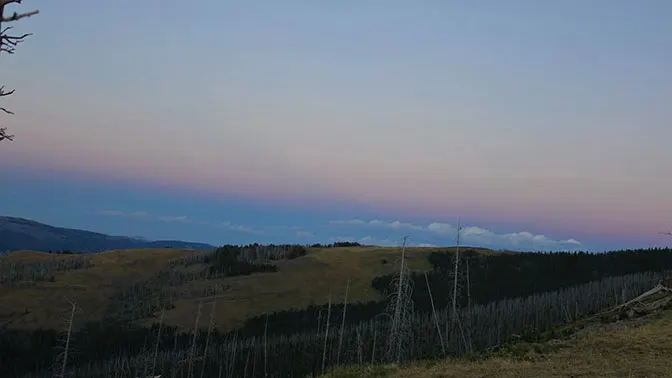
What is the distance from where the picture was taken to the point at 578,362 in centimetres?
2431

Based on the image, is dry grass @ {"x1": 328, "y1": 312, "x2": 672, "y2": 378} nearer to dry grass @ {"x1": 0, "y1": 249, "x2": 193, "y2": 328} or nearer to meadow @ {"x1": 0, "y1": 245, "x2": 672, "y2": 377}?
meadow @ {"x1": 0, "y1": 245, "x2": 672, "y2": 377}

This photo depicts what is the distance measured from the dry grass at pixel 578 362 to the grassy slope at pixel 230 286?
291ft

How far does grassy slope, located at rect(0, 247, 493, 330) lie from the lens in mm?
117750

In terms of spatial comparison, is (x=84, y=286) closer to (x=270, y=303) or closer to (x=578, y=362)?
(x=270, y=303)

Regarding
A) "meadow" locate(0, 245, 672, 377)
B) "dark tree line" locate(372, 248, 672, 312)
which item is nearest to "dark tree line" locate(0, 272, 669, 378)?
"meadow" locate(0, 245, 672, 377)

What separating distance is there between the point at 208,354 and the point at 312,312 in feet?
107

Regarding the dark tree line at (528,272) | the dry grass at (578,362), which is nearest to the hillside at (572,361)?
the dry grass at (578,362)

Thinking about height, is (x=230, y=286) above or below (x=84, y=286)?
above

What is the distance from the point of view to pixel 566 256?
141m

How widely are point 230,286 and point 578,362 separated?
11601 centimetres

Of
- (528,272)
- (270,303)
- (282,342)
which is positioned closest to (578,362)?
(282,342)

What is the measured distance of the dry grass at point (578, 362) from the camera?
2220 cm

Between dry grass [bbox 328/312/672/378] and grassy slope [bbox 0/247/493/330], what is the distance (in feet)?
291

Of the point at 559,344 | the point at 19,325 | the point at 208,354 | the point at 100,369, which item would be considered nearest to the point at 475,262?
the point at 208,354
